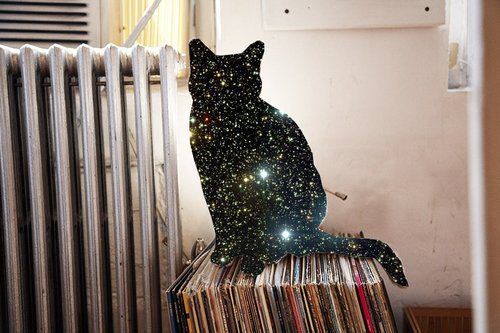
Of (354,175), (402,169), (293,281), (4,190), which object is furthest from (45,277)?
(402,169)

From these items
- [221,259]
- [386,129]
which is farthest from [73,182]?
[386,129]

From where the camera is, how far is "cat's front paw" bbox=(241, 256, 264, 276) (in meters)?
0.92

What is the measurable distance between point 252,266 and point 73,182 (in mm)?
687

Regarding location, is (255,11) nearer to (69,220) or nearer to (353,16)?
(353,16)

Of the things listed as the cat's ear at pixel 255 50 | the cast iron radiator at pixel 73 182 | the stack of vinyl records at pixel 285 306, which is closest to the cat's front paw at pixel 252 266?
the stack of vinyl records at pixel 285 306

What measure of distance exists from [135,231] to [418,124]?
100cm

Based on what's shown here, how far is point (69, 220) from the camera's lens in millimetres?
1223

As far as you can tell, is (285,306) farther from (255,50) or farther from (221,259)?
(255,50)

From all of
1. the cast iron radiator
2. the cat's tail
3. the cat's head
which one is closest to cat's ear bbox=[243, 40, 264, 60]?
the cat's head

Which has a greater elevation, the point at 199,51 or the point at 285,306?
the point at 199,51

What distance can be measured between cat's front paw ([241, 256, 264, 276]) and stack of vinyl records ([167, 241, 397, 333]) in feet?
0.11

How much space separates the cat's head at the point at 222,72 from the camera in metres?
1.00

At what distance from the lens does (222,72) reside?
39.2 inches

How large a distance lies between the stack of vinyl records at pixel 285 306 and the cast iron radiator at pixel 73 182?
34cm
